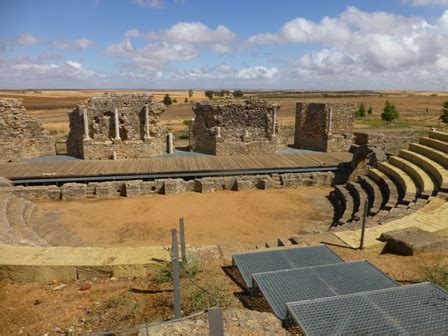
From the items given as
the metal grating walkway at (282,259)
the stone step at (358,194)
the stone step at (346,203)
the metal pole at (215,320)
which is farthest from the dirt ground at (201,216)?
the metal pole at (215,320)

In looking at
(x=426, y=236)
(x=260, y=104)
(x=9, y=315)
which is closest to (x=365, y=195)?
(x=426, y=236)

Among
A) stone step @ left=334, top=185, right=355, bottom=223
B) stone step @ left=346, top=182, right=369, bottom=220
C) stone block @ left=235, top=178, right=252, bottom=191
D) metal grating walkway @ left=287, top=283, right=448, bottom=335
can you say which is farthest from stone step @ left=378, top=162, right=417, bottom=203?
metal grating walkway @ left=287, top=283, right=448, bottom=335

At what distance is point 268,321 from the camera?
3896 mm

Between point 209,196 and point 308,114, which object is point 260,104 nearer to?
point 308,114

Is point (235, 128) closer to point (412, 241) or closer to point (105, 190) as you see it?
point (105, 190)

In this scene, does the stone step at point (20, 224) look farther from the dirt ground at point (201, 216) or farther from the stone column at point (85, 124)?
the stone column at point (85, 124)

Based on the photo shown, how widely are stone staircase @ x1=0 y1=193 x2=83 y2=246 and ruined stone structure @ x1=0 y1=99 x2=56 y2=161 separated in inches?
225

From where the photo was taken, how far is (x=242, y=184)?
15758mm

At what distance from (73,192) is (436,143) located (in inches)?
602

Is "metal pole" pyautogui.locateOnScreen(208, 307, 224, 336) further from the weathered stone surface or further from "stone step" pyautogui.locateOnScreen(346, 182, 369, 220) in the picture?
"stone step" pyautogui.locateOnScreen(346, 182, 369, 220)

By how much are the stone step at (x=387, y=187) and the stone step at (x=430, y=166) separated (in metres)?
1.26

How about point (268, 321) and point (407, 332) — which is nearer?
point (407, 332)

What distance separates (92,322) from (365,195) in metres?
10.9

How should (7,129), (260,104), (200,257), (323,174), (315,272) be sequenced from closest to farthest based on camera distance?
(315,272)
(200,257)
(323,174)
(7,129)
(260,104)
